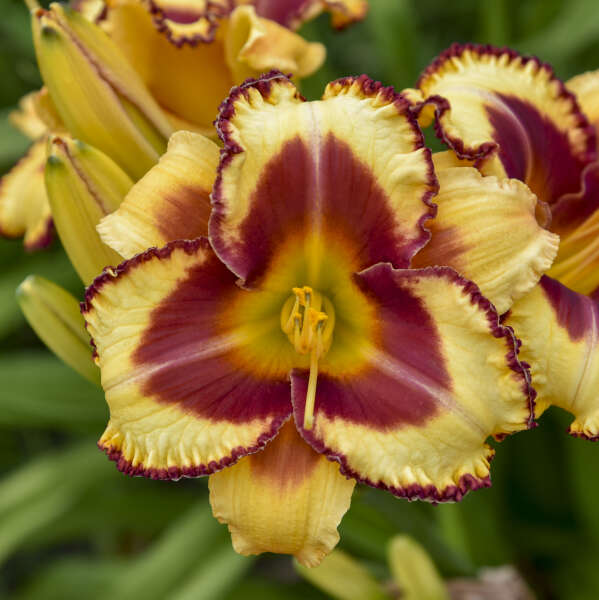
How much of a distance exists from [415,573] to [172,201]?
1.89ft

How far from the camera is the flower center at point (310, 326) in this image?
56 cm

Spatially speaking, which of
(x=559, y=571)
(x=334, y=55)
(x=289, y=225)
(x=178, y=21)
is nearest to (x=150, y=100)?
(x=178, y=21)

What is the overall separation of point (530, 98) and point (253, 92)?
28 cm

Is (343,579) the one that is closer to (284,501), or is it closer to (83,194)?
(284,501)

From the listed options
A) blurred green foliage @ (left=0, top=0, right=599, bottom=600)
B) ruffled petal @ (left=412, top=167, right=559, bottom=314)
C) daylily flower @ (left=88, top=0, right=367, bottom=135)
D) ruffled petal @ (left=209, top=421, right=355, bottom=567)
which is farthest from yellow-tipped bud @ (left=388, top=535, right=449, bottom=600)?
daylily flower @ (left=88, top=0, right=367, bottom=135)

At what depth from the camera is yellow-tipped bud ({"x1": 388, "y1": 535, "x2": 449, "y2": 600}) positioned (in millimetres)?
890

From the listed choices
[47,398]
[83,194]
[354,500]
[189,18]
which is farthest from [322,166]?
[47,398]

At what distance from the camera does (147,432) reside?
55cm

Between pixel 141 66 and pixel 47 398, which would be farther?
pixel 47 398

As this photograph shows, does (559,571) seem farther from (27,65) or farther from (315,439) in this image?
(27,65)

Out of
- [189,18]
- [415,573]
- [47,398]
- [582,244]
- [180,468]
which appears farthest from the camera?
[47,398]

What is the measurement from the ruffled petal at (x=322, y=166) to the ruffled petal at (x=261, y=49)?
0.16 metres

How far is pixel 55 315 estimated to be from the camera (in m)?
0.69

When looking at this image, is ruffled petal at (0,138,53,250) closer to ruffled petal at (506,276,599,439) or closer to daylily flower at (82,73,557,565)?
daylily flower at (82,73,557,565)
